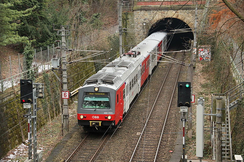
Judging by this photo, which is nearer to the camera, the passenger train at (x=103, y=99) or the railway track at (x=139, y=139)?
the railway track at (x=139, y=139)

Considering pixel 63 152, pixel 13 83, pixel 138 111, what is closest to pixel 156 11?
pixel 138 111

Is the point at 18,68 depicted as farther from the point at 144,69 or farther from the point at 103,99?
the point at 144,69

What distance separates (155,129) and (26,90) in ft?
27.2

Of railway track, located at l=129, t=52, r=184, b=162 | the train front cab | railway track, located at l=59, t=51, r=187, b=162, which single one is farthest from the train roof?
railway track, located at l=129, t=52, r=184, b=162

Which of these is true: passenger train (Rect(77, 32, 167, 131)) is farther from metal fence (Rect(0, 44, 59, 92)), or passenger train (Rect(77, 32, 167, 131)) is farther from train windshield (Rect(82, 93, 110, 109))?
Result: metal fence (Rect(0, 44, 59, 92))

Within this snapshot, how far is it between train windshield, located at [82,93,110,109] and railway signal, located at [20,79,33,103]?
4.11 metres

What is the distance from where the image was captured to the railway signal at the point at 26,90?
41.6ft

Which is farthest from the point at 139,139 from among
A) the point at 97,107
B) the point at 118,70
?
the point at 118,70

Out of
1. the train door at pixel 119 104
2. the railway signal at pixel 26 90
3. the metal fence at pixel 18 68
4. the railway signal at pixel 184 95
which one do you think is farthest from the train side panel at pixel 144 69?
the railway signal at pixel 26 90

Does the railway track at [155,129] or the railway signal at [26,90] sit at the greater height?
the railway signal at [26,90]

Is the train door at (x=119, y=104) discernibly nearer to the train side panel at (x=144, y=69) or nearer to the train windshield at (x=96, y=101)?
the train windshield at (x=96, y=101)

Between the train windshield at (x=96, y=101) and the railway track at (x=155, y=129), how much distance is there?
2.36m

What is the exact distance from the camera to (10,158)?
50.9 ft

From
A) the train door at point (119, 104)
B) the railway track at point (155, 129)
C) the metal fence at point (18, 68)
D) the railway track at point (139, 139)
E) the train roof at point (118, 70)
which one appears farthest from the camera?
the metal fence at point (18, 68)
